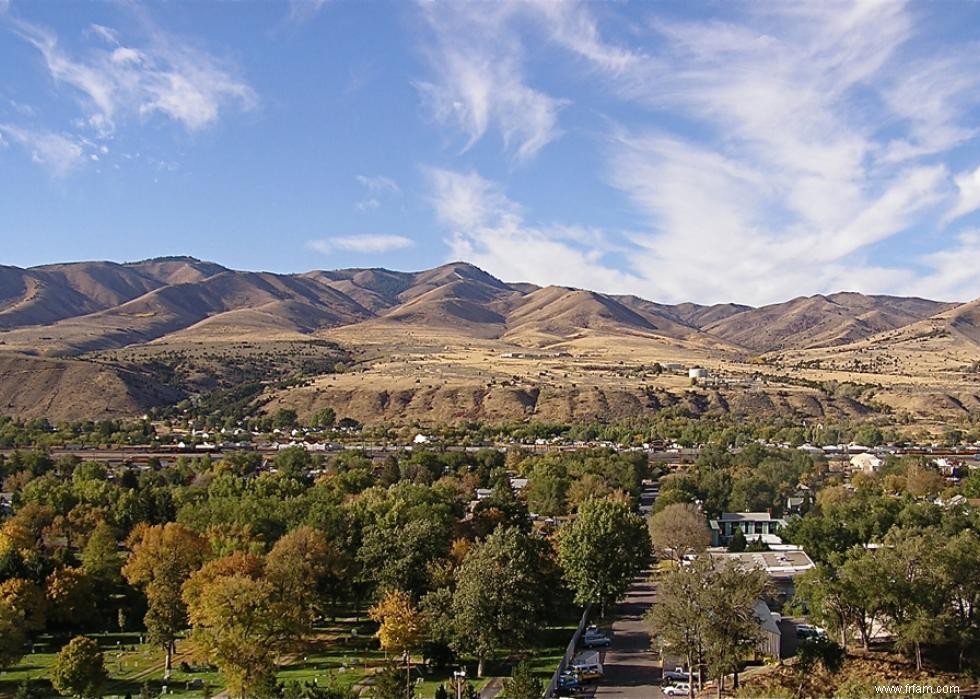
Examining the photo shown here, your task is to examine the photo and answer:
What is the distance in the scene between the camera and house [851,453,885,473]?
7212cm

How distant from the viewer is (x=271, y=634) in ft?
87.7

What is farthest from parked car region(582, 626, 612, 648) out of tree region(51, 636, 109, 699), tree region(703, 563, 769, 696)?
tree region(51, 636, 109, 699)

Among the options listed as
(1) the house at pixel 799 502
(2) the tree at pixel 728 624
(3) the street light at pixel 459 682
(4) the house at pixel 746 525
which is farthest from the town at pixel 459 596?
(1) the house at pixel 799 502

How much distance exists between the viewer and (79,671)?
26078 millimetres

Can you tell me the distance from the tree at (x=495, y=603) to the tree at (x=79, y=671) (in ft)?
37.1

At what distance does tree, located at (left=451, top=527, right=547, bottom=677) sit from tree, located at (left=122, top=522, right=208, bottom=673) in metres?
10.4

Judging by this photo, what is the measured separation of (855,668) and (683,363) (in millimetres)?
155456

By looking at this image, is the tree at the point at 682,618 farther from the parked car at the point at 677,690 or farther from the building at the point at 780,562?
the building at the point at 780,562

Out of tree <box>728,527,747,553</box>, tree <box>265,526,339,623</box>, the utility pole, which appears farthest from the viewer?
tree <box>728,527,747,553</box>

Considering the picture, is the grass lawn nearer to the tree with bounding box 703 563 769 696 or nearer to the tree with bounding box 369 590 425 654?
the tree with bounding box 369 590 425 654

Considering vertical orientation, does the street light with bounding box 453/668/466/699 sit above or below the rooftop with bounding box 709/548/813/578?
below

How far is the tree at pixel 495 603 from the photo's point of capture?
28.2 meters

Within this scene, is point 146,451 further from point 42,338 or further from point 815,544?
point 42,338

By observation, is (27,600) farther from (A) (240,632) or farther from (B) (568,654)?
(B) (568,654)
